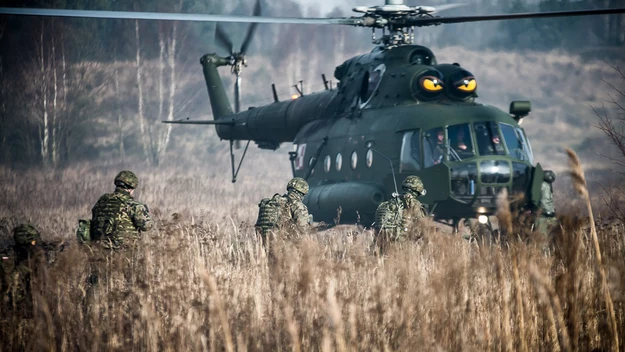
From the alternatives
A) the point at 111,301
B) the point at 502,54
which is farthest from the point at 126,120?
the point at 111,301

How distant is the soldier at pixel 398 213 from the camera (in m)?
10.2

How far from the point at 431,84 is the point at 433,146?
1.27m

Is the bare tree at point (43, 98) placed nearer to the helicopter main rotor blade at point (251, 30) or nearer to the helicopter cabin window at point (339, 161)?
the helicopter main rotor blade at point (251, 30)

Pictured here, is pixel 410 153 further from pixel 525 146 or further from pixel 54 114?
pixel 54 114

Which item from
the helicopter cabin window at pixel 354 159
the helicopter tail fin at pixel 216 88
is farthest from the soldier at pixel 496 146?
the helicopter tail fin at pixel 216 88

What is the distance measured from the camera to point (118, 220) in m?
8.73

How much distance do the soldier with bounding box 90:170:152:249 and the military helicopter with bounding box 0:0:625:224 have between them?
2955 millimetres

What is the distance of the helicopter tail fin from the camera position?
19484 millimetres

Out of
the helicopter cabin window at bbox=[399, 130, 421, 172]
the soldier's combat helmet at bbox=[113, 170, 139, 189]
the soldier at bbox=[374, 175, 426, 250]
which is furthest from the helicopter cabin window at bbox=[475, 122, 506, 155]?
the soldier's combat helmet at bbox=[113, 170, 139, 189]

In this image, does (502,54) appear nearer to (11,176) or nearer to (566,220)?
(11,176)

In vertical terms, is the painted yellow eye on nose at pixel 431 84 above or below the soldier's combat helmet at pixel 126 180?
above

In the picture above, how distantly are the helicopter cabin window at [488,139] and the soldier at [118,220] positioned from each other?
17.8ft

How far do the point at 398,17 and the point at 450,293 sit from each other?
8851 millimetres

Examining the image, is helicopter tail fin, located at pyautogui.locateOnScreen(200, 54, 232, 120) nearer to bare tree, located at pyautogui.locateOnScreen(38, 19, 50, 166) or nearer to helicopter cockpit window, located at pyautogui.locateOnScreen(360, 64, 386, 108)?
helicopter cockpit window, located at pyautogui.locateOnScreen(360, 64, 386, 108)
